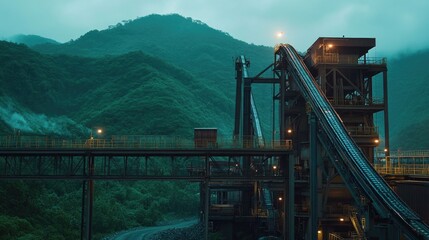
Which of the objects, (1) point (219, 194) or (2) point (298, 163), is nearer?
(2) point (298, 163)

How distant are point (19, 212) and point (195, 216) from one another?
128 feet

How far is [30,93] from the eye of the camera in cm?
13288

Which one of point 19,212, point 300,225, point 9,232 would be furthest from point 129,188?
point 300,225

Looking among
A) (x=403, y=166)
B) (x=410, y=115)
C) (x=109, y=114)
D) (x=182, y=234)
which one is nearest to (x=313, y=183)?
(x=403, y=166)

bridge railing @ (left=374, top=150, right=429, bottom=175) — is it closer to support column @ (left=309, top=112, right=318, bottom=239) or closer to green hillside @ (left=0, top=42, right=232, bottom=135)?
support column @ (left=309, top=112, right=318, bottom=239)

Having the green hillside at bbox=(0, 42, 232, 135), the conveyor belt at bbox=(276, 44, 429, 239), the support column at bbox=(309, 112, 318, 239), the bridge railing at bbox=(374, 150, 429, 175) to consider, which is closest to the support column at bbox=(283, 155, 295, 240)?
the support column at bbox=(309, 112, 318, 239)

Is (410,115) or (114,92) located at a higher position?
(114,92)

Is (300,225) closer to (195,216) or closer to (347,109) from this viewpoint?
(347,109)

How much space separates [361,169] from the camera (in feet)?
102

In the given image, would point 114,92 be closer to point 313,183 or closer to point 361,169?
point 313,183

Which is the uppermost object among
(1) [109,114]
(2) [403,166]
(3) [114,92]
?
(3) [114,92]

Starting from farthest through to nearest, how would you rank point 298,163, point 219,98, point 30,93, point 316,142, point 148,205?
1. point 219,98
2. point 30,93
3. point 148,205
4. point 298,163
5. point 316,142

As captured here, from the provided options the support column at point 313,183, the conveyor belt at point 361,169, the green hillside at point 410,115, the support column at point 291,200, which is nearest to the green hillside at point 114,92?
the green hillside at point 410,115

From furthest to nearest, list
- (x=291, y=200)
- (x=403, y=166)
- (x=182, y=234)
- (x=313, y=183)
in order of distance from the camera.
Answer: (x=182, y=234)
(x=403, y=166)
(x=291, y=200)
(x=313, y=183)
